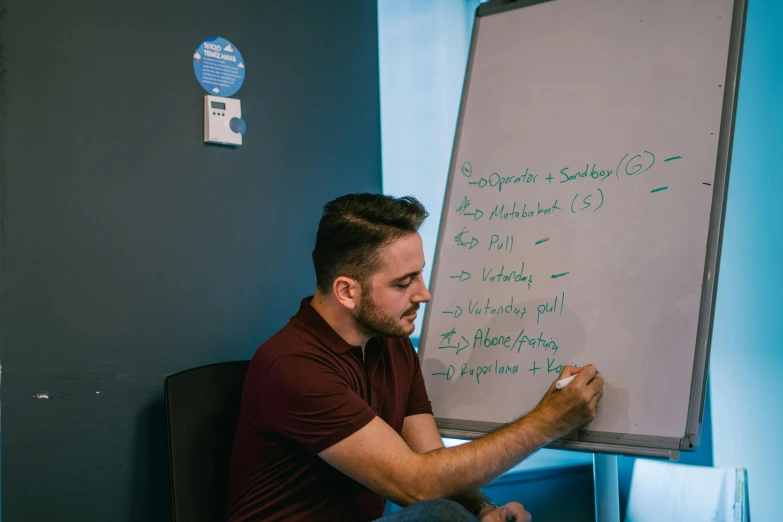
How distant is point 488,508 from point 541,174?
779 millimetres

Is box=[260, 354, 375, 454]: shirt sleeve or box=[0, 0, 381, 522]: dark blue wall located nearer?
box=[260, 354, 375, 454]: shirt sleeve

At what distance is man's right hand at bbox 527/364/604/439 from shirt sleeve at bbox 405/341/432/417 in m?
0.29

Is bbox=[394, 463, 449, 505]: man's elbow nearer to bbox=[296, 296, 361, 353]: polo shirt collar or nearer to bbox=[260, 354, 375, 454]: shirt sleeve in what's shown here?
bbox=[260, 354, 375, 454]: shirt sleeve

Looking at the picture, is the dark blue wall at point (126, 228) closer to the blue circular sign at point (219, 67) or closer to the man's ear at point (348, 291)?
the blue circular sign at point (219, 67)

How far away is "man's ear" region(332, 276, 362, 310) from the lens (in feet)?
4.83

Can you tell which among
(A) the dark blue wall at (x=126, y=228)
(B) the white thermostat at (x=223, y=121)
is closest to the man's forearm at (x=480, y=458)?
(A) the dark blue wall at (x=126, y=228)

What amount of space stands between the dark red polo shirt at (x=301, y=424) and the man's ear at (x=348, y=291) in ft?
0.22

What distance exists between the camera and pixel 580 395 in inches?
55.8

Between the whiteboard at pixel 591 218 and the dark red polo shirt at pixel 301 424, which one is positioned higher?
the whiteboard at pixel 591 218

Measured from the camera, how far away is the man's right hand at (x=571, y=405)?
1.41 meters

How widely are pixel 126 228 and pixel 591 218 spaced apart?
3.60 feet

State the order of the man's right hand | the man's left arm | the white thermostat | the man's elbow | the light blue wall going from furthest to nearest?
the light blue wall → the white thermostat → the man's left arm → the man's right hand → the man's elbow

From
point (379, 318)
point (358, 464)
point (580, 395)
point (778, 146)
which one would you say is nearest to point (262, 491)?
point (358, 464)

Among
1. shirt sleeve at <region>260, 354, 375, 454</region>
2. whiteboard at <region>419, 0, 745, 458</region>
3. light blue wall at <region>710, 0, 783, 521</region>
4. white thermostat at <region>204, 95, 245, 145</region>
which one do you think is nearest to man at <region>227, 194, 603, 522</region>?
shirt sleeve at <region>260, 354, 375, 454</region>
